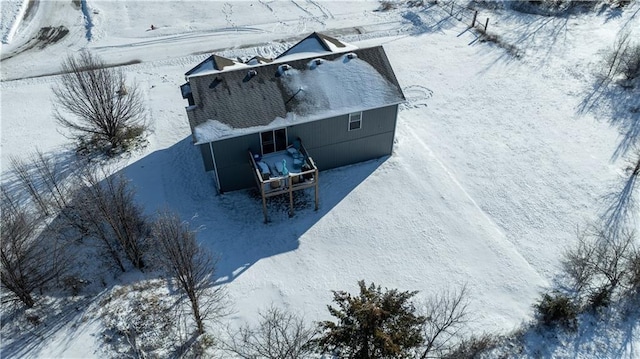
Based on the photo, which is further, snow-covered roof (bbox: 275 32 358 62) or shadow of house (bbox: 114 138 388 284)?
snow-covered roof (bbox: 275 32 358 62)

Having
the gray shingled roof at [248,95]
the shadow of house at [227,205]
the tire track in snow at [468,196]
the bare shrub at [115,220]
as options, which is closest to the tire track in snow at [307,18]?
the tire track in snow at [468,196]

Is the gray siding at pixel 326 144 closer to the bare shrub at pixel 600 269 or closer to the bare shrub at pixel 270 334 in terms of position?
the bare shrub at pixel 270 334

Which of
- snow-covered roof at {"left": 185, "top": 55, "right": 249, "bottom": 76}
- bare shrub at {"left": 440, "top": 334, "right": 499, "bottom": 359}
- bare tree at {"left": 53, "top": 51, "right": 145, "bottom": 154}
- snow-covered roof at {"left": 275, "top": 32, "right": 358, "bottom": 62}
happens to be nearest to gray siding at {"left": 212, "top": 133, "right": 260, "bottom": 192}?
snow-covered roof at {"left": 185, "top": 55, "right": 249, "bottom": 76}

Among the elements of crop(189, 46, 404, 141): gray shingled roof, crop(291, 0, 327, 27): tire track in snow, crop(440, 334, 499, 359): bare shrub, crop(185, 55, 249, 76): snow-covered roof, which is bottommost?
crop(440, 334, 499, 359): bare shrub

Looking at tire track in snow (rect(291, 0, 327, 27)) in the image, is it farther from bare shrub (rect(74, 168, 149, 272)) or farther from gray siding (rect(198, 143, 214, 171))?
bare shrub (rect(74, 168, 149, 272))

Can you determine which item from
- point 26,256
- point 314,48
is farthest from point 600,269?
point 26,256

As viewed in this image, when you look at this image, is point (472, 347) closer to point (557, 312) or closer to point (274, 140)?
point (557, 312)
